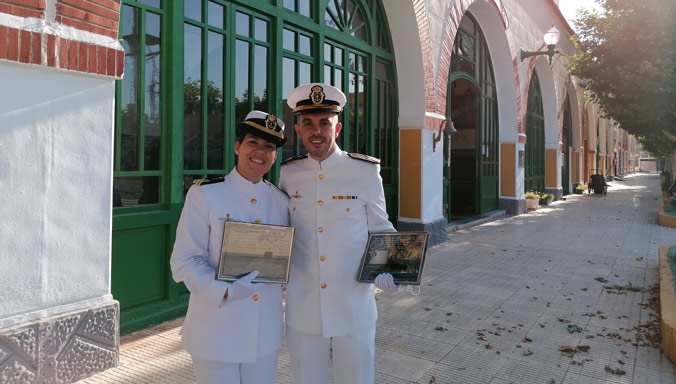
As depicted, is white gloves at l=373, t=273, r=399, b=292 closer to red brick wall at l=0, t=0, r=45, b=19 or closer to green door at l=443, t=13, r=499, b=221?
red brick wall at l=0, t=0, r=45, b=19

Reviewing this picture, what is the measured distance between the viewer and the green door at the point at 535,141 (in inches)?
674

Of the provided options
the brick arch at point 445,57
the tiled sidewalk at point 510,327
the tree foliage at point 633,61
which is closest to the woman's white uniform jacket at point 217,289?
the tiled sidewalk at point 510,327

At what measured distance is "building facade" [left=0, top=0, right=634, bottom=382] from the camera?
3016 mm

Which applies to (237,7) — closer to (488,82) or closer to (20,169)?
(20,169)

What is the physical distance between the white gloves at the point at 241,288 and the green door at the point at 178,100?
2.66 metres

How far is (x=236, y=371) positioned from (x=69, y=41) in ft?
8.40

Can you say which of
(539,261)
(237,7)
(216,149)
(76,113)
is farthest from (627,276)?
(76,113)

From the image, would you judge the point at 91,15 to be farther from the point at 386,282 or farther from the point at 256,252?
the point at 386,282

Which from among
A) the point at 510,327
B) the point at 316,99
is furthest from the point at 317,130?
the point at 510,327

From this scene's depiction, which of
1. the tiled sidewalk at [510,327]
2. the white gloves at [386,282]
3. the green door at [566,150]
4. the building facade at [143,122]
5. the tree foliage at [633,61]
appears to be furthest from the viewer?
the green door at [566,150]

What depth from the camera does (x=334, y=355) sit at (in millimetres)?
2352

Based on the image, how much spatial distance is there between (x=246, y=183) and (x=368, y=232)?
686mm

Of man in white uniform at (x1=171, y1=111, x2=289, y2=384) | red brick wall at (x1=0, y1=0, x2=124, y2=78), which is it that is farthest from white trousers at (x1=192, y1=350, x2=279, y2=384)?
red brick wall at (x1=0, y1=0, x2=124, y2=78)

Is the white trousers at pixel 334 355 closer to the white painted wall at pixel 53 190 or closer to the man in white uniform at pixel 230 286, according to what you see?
the man in white uniform at pixel 230 286
